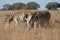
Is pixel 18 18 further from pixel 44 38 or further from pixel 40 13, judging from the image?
pixel 44 38

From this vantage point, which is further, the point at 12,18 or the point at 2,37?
the point at 12,18

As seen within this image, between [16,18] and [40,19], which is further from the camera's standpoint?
[16,18]

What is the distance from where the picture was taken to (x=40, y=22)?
573 inches

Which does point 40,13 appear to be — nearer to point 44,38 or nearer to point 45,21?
point 45,21

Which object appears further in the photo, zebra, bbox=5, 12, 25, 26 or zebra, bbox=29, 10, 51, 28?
zebra, bbox=5, 12, 25, 26

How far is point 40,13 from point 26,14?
3.20 feet

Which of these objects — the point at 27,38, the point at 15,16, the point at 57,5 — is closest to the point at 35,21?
the point at 15,16

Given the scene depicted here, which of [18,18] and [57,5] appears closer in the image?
[18,18]

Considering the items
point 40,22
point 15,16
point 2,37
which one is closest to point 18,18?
point 15,16

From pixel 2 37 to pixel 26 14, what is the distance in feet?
17.1

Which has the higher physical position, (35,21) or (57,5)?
(35,21)

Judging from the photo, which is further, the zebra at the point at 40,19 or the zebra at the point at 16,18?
the zebra at the point at 16,18

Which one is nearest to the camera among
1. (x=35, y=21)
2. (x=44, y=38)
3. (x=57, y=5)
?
(x=44, y=38)

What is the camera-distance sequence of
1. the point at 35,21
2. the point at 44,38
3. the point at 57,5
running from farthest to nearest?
the point at 57,5 → the point at 35,21 → the point at 44,38
